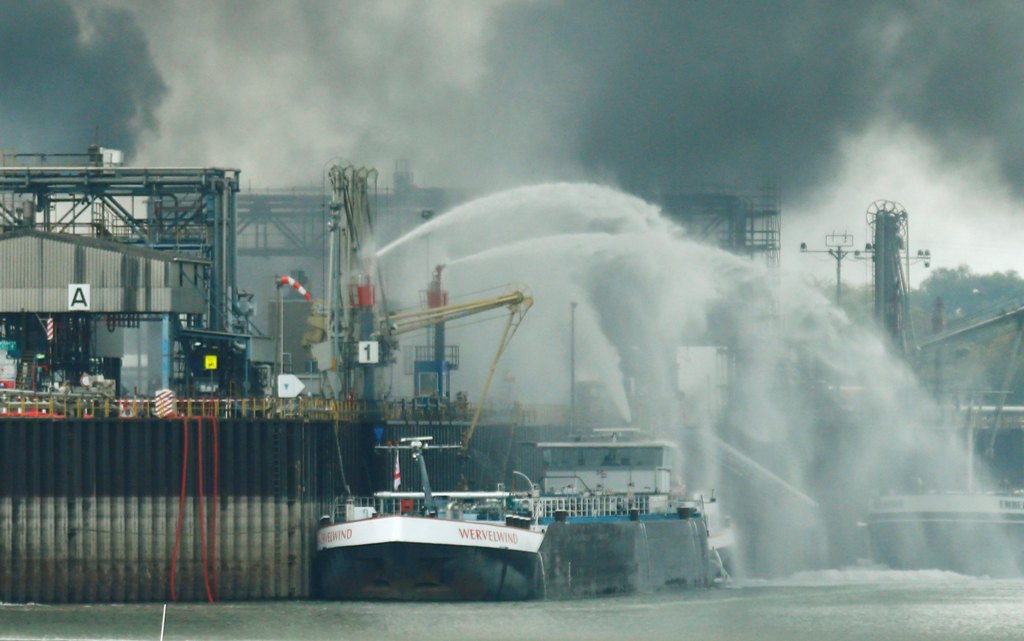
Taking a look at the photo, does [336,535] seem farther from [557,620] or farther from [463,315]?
[463,315]

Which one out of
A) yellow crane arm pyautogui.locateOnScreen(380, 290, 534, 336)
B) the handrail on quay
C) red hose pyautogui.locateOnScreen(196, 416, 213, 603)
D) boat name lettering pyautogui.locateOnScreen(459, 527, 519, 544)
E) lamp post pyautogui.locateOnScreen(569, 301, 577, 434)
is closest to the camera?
red hose pyautogui.locateOnScreen(196, 416, 213, 603)

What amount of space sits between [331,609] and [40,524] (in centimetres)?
1237

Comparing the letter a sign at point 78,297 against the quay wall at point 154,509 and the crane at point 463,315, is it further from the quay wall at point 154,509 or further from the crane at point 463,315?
the crane at point 463,315

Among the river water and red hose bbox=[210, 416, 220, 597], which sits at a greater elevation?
red hose bbox=[210, 416, 220, 597]

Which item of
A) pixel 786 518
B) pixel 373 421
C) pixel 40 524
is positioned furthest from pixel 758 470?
pixel 40 524

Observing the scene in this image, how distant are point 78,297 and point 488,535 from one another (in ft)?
74.3

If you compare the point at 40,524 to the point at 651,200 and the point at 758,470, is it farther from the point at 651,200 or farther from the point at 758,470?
the point at 651,200

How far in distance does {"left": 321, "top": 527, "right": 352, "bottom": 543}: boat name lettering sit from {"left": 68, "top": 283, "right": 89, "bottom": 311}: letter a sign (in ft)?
55.0

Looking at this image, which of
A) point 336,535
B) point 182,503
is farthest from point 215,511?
Result: point 336,535

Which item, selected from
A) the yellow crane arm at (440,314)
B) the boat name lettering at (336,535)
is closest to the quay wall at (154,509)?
the boat name lettering at (336,535)

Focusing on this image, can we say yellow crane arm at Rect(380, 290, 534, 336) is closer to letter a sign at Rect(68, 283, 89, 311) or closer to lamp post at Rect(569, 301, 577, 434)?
lamp post at Rect(569, 301, 577, 434)

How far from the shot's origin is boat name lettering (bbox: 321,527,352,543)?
9338 cm

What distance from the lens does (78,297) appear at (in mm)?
102000

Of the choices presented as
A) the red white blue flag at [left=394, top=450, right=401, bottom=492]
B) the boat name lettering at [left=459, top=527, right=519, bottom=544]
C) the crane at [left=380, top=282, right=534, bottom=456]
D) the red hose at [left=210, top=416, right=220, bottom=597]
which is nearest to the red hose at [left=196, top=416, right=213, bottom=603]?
the red hose at [left=210, top=416, right=220, bottom=597]
